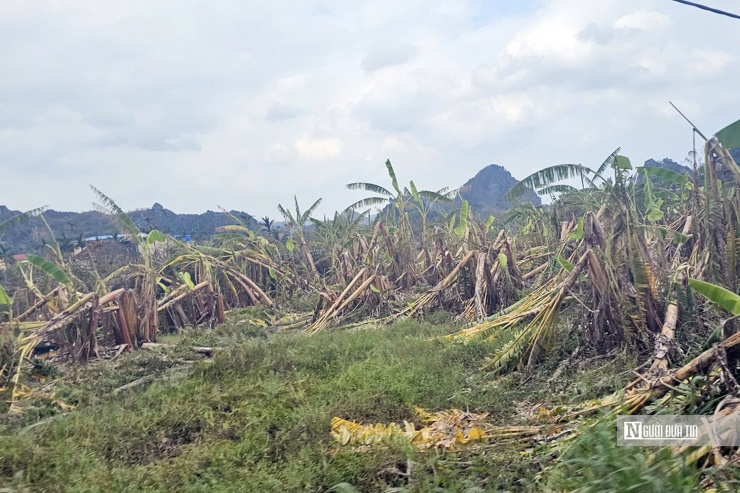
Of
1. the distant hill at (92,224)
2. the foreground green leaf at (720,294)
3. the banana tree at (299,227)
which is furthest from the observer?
the distant hill at (92,224)

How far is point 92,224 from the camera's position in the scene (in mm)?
32094

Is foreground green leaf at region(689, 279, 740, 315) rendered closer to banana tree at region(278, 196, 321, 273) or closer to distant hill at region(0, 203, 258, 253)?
banana tree at region(278, 196, 321, 273)

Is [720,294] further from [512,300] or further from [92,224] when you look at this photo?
[92,224]

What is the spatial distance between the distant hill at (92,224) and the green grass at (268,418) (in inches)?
604

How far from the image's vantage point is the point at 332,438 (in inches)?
166

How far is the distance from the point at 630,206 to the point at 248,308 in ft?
26.4

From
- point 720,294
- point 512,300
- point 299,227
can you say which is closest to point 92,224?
point 299,227

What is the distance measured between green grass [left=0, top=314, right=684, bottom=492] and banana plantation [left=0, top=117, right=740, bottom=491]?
22 cm

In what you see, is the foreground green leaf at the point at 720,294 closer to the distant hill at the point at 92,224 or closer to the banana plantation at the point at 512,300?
the banana plantation at the point at 512,300

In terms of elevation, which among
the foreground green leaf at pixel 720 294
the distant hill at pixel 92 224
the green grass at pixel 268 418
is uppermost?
the distant hill at pixel 92 224

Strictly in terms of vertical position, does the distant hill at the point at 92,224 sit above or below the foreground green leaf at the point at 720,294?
above

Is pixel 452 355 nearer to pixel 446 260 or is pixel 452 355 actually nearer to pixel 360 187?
pixel 446 260

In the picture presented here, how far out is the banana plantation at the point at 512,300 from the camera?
388cm

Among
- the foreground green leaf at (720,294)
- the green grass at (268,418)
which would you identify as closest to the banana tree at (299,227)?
the green grass at (268,418)
